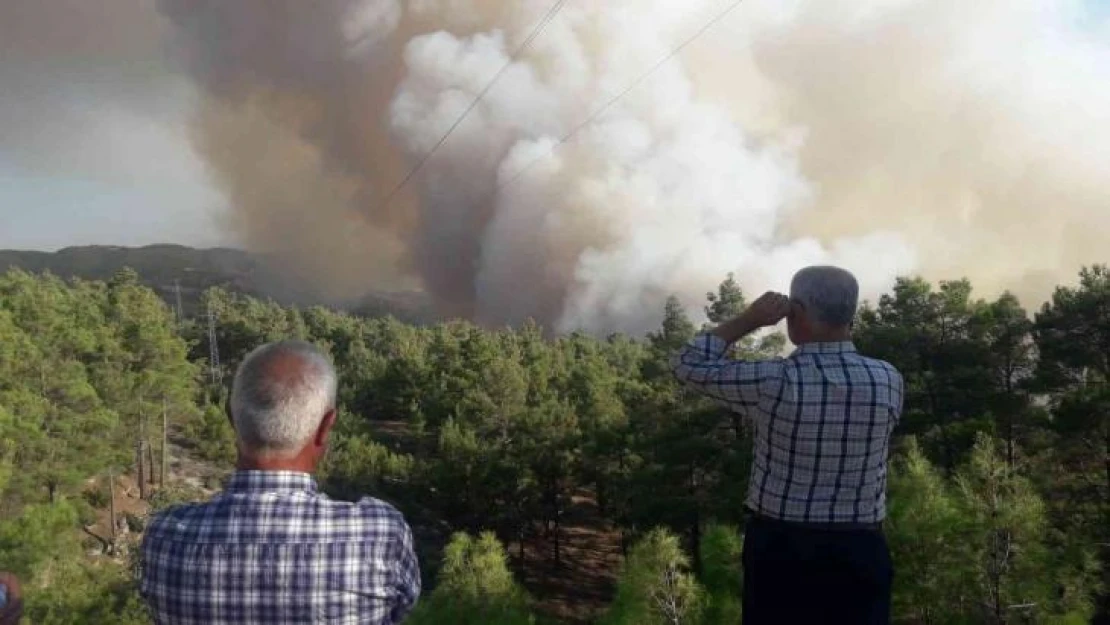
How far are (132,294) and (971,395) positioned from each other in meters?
22.6

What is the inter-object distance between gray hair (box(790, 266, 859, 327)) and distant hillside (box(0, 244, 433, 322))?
79142 millimetres

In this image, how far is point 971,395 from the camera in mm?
15867

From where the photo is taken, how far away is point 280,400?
1.62m

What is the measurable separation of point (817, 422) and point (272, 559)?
119 centimetres

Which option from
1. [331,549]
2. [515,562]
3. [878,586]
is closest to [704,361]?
[878,586]

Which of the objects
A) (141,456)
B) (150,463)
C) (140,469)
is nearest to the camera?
(140,469)

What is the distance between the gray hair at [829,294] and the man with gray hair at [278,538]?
3.49 ft

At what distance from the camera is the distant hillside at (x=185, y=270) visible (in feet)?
282

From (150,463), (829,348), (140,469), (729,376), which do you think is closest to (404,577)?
(729,376)

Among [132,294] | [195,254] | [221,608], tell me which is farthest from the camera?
[195,254]

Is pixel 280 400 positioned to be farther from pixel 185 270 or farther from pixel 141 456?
pixel 185 270

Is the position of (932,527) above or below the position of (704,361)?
below

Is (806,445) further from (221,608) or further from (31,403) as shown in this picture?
(31,403)

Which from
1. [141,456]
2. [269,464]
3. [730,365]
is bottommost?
[141,456]
